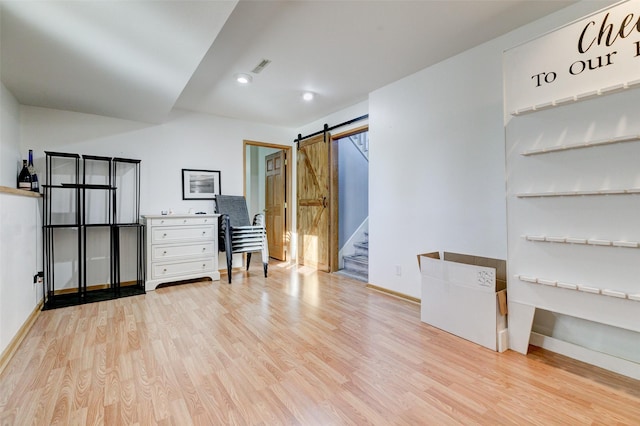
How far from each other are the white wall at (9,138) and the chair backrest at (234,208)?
2171mm

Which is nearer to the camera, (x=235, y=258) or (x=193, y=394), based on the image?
(x=193, y=394)

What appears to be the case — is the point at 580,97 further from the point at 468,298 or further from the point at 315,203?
the point at 315,203

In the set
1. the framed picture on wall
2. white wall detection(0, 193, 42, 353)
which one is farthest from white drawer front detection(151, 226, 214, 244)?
white wall detection(0, 193, 42, 353)

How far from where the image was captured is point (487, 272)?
2164 mm

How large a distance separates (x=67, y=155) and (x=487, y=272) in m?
4.50

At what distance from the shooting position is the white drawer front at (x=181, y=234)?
12.0 ft

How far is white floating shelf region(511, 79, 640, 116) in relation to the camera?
162cm

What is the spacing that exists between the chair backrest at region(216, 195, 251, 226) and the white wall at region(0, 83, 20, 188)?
2171 mm

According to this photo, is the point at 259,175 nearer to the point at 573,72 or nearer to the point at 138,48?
the point at 138,48

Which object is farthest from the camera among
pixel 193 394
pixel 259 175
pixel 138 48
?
pixel 259 175

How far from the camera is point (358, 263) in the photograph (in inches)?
179

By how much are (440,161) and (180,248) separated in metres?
3.40

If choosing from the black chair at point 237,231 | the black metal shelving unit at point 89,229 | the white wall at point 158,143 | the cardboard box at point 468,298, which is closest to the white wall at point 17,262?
the black metal shelving unit at point 89,229

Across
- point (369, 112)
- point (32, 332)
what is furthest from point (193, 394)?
point (369, 112)
